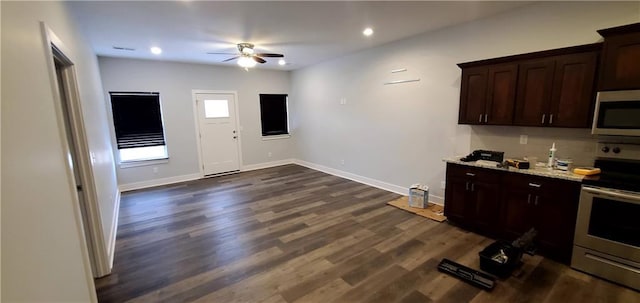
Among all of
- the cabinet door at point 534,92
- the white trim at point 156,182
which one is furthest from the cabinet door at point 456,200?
the white trim at point 156,182

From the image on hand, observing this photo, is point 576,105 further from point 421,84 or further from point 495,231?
point 421,84

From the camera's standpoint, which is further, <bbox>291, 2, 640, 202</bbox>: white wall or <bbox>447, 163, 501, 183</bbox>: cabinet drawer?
<bbox>447, 163, 501, 183</bbox>: cabinet drawer

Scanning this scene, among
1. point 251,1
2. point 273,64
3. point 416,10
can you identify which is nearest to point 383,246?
point 416,10

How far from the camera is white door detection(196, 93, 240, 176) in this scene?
6391 millimetres

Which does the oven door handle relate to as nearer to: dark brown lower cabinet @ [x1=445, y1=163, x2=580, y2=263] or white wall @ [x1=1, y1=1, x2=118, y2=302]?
dark brown lower cabinet @ [x1=445, y1=163, x2=580, y2=263]

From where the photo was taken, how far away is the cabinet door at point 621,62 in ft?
7.41

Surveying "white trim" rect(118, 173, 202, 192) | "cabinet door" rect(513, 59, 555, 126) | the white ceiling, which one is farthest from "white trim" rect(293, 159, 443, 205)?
"white trim" rect(118, 173, 202, 192)

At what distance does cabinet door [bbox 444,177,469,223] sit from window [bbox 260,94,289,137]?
512 cm

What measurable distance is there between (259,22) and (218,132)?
380 cm

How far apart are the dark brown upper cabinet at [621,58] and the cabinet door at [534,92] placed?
0.44 meters

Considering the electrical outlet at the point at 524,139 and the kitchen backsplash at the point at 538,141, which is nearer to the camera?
the kitchen backsplash at the point at 538,141

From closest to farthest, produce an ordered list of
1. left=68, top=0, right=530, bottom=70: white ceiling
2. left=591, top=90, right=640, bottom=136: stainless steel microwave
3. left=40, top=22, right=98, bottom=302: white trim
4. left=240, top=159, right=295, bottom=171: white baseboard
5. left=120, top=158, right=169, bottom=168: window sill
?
left=40, top=22, right=98, bottom=302: white trim → left=591, top=90, right=640, bottom=136: stainless steel microwave → left=68, top=0, right=530, bottom=70: white ceiling → left=120, top=158, right=169, bottom=168: window sill → left=240, top=159, right=295, bottom=171: white baseboard

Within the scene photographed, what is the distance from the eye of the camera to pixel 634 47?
2254 mm

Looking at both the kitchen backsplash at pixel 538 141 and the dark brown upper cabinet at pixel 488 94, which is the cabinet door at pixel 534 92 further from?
the kitchen backsplash at pixel 538 141
